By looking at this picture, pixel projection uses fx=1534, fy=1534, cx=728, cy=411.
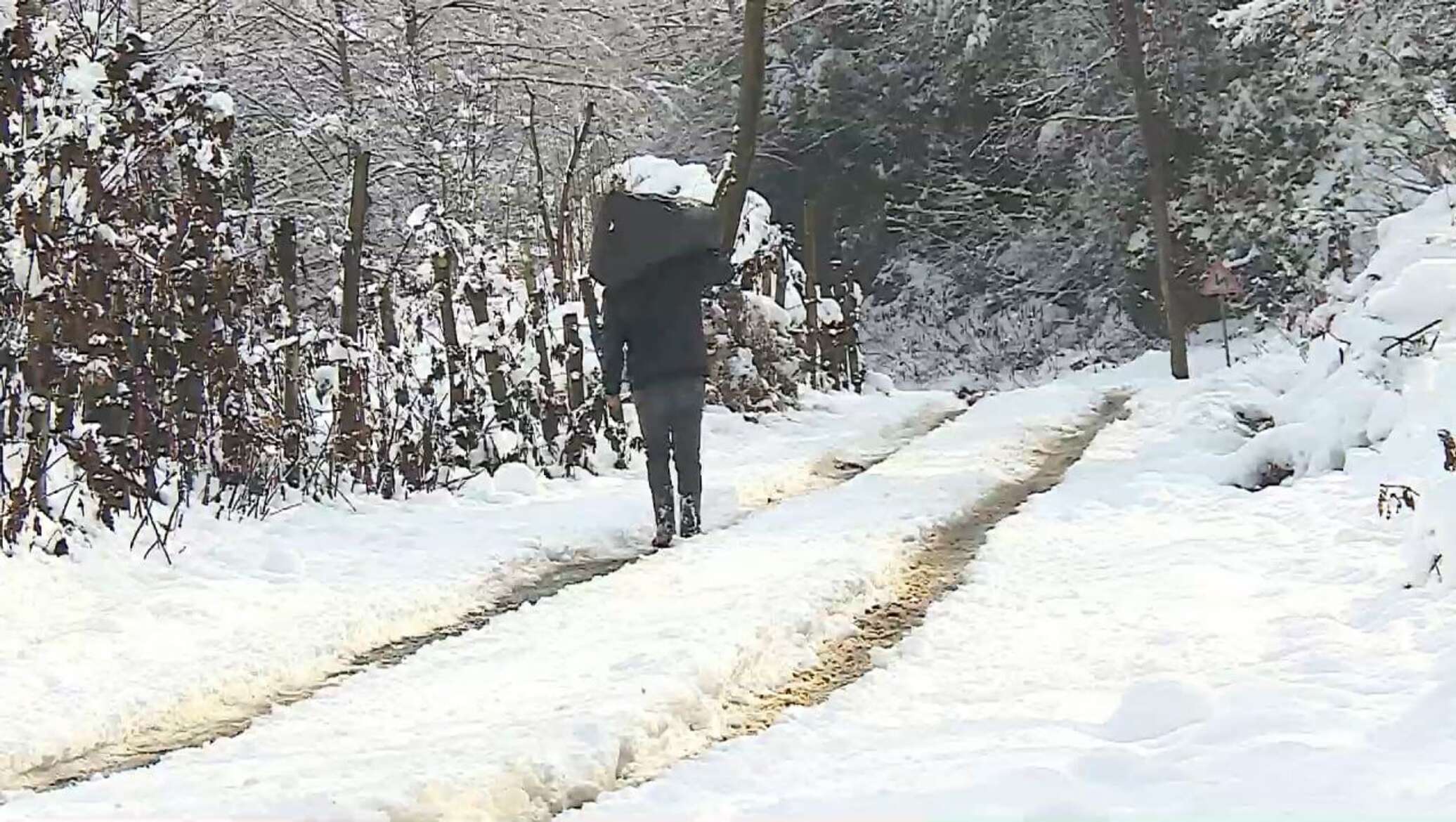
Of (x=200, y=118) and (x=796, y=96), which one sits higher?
(x=796, y=96)

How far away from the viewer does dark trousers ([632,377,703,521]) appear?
8742mm

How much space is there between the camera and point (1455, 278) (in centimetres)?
776

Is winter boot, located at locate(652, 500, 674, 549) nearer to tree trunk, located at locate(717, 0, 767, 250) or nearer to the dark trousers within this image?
the dark trousers

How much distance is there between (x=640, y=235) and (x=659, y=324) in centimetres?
52

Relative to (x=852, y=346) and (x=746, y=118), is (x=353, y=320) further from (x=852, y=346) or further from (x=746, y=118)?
(x=852, y=346)

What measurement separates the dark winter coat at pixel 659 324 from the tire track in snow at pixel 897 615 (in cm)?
179

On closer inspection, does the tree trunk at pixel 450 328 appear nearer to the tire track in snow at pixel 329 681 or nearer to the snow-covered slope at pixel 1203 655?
the tire track in snow at pixel 329 681

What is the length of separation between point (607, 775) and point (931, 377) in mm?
24913

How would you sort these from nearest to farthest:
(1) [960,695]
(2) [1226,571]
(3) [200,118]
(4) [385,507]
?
(1) [960,695]
(2) [1226,571]
(3) [200,118]
(4) [385,507]

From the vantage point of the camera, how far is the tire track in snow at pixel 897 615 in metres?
4.79

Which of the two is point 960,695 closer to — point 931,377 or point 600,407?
point 600,407

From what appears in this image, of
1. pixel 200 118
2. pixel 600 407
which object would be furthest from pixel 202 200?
pixel 600 407

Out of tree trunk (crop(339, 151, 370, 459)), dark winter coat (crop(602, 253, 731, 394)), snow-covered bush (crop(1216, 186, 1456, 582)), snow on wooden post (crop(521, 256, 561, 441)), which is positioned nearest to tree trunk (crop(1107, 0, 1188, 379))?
snow-covered bush (crop(1216, 186, 1456, 582))

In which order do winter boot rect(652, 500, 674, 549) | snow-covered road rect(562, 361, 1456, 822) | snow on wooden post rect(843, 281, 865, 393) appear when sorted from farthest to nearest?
snow on wooden post rect(843, 281, 865, 393) → winter boot rect(652, 500, 674, 549) → snow-covered road rect(562, 361, 1456, 822)
